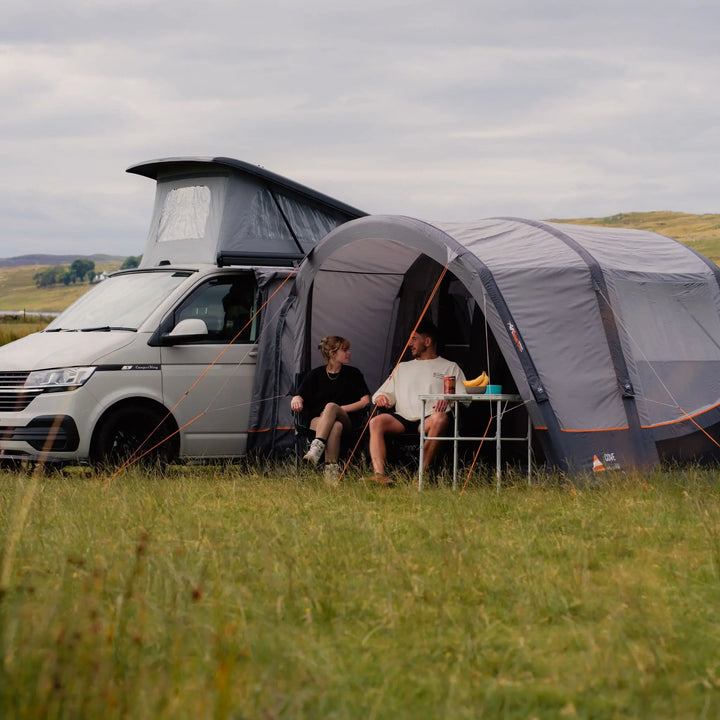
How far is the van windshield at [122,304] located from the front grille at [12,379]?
2.30 feet

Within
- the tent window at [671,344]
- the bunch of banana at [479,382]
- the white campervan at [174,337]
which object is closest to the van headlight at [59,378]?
the white campervan at [174,337]

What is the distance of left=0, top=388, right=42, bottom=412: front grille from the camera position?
9.77 m

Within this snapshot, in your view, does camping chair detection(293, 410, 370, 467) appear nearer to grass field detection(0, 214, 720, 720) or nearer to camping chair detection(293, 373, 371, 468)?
camping chair detection(293, 373, 371, 468)

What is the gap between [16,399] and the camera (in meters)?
9.83

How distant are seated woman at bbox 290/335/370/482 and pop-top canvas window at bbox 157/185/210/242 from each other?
1.81 meters

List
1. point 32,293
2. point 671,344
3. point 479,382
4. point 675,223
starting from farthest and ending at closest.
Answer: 1. point 32,293
2. point 675,223
3. point 671,344
4. point 479,382

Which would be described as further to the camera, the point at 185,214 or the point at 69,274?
the point at 69,274

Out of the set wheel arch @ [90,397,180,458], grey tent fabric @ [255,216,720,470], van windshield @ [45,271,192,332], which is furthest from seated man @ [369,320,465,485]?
van windshield @ [45,271,192,332]

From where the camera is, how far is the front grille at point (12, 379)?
9852 mm

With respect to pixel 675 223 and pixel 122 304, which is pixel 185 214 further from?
pixel 675 223

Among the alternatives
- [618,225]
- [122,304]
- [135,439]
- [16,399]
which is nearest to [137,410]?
[135,439]

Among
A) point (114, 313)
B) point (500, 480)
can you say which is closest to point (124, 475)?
point (114, 313)

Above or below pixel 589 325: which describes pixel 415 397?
below

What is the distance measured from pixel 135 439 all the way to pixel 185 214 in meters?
2.43
